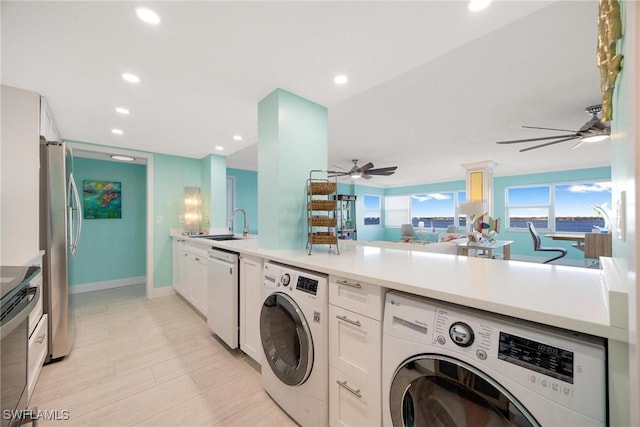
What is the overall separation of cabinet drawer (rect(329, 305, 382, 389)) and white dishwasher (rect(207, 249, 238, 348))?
3.61ft

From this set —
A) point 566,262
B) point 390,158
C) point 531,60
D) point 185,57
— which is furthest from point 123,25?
point 566,262

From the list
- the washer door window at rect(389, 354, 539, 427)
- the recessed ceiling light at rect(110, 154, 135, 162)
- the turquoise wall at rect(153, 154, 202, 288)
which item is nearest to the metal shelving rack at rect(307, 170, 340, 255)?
the washer door window at rect(389, 354, 539, 427)

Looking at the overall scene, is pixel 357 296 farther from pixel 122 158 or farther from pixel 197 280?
pixel 122 158

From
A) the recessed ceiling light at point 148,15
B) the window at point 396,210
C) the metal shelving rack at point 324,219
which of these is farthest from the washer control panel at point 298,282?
the window at point 396,210

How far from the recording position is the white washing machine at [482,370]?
0.60 metres

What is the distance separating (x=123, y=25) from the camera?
4.54 feet

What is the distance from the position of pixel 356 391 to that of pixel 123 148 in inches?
174

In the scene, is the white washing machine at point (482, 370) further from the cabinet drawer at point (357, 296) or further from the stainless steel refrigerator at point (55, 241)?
the stainless steel refrigerator at point (55, 241)

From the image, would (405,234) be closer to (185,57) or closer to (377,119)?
(377,119)

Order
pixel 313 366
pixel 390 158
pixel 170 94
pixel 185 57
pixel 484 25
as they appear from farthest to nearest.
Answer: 1. pixel 390 158
2. pixel 170 94
3. pixel 185 57
4. pixel 484 25
5. pixel 313 366

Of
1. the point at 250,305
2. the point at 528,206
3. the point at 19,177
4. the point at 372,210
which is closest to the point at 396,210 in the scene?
the point at 372,210

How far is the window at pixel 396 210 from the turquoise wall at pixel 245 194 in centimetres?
579

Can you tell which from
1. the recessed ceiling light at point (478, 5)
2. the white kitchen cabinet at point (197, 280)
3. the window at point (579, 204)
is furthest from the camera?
the window at point (579, 204)

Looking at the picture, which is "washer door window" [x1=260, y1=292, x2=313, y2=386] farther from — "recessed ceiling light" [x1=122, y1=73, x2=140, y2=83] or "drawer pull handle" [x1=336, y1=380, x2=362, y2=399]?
"recessed ceiling light" [x1=122, y1=73, x2=140, y2=83]
